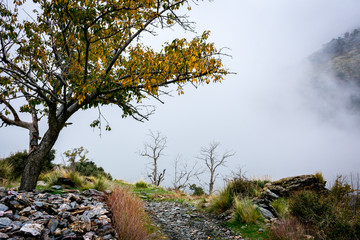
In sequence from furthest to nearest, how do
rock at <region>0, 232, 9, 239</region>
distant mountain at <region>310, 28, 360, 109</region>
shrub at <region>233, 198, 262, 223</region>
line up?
distant mountain at <region>310, 28, 360, 109</region>, shrub at <region>233, 198, 262, 223</region>, rock at <region>0, 232, 9, 239</region>

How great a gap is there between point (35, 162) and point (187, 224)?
5.56m

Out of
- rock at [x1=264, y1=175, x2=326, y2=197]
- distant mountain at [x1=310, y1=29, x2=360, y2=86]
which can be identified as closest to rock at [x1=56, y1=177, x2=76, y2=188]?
rock at [x1=264, y1=175, x2=326, y2=197]

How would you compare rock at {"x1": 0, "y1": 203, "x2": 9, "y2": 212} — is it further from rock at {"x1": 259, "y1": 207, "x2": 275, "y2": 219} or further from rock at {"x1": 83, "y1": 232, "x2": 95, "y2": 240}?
rock at {"x1": 259, "y1": 207, "x2": 275, "y2": 219}

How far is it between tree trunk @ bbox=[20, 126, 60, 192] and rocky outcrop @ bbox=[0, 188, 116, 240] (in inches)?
59.5

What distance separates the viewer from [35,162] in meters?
6.63

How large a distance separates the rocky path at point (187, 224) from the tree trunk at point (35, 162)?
431 centimetres

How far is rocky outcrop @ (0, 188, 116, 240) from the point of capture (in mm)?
3754

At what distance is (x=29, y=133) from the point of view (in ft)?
23.7

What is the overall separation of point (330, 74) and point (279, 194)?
17243 centimetres

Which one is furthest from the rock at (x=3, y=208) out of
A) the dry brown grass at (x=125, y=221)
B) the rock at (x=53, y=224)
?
the dry brown grass at (x=125, y=221)

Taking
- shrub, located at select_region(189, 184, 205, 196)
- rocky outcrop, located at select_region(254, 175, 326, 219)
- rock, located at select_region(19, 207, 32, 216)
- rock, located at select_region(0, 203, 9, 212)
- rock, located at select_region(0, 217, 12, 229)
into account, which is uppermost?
rocky outcrop, located at select_region(254, 175, 326, 219)

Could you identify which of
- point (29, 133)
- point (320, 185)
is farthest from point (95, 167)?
point (320, 185)

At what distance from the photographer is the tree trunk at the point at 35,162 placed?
6.50m

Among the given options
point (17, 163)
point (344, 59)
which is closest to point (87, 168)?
point (17, 163)
